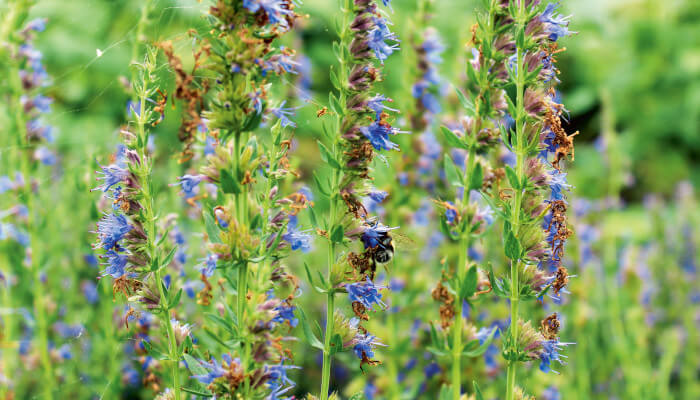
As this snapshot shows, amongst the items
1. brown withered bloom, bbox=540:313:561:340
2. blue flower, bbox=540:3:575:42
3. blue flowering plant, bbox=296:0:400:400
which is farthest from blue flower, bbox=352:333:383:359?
blue flower, bbox=540:3:575:42

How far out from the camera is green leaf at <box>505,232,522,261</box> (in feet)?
4.82

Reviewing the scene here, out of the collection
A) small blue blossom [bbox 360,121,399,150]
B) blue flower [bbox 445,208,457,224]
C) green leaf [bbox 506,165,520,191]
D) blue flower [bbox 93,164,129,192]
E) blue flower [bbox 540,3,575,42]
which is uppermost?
blue flower [bbox 540,3,575,42]

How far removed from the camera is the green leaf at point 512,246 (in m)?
1.47

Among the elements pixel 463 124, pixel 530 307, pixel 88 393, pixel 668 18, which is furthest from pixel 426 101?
pixel 668 18

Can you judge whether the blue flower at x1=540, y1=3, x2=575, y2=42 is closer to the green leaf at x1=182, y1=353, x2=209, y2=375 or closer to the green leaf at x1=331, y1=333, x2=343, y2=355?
the green leaf at x1=331, y1=333, x2=343, y2=355

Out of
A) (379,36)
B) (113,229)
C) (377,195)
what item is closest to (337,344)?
(377,195)

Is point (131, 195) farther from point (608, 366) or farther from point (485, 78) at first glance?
point (608, 366)

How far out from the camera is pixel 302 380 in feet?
13.5

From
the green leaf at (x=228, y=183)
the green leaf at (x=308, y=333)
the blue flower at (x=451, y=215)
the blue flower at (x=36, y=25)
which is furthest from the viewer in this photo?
the blue flower at (x=36, y=25)

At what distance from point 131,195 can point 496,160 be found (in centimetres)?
206

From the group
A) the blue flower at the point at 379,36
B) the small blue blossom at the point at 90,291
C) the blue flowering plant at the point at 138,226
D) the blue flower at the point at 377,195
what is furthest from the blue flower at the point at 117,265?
the small blue blossom at the point at 90,291

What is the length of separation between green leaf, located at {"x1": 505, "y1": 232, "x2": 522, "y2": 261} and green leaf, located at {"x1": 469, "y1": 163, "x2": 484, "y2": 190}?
0.14 meters

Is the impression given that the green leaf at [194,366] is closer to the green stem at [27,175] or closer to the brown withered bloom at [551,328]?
the brown withered bloom at [551,328]

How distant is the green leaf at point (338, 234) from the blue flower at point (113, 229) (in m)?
0.46
